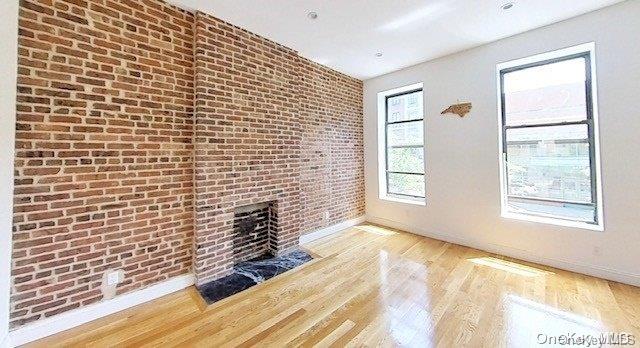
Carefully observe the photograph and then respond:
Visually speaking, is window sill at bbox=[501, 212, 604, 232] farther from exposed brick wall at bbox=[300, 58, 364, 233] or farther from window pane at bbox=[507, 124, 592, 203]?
exposed brick wall at bbox=[300, 58, 364, 233]

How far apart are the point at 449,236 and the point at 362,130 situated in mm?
2423

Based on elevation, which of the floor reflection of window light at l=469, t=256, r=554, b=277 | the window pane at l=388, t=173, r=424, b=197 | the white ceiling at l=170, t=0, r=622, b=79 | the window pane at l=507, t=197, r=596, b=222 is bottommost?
the floor reflection of window light at l=469, t=256, r=554, b=277

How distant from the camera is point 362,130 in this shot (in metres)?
4.96

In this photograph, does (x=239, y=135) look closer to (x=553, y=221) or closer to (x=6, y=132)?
(x=6, y=132)

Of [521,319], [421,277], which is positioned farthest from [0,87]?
[521,319]

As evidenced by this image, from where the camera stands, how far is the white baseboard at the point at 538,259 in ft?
8.40

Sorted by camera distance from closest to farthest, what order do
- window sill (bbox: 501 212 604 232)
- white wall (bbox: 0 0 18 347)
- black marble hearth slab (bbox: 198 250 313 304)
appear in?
white wall (bbox: 0 0 18 347)
black marble hearth slab (bbox: 198 250 313 304)
window sill (bbox: 501 212 604 232)

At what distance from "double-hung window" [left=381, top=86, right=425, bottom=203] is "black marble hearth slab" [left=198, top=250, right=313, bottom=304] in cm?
226

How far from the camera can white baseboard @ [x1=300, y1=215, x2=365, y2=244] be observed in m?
3.86

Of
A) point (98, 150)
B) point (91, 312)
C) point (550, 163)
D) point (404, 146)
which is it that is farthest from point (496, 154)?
point (91, 312)

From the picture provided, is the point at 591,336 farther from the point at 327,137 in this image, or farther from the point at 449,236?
the point at 327,137

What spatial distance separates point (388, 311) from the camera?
215 centimetres

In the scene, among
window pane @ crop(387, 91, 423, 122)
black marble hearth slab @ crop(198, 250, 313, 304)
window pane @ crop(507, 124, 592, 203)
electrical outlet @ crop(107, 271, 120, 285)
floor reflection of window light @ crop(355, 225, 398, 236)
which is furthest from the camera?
window pane @ crop(387, 91, 423, 122)

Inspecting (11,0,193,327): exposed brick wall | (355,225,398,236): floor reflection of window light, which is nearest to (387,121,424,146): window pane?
(355,225,398,236): floor reflection of window light
